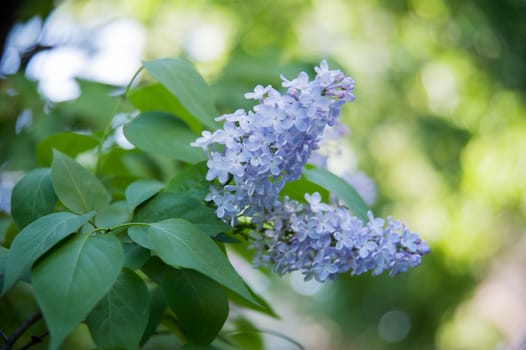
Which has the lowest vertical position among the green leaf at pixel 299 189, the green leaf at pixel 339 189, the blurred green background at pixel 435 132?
the green leaf at pixel 299 189

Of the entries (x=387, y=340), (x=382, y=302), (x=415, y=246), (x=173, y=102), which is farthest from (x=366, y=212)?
(x=387, y=340)

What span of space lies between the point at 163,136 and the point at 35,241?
19 centimetres

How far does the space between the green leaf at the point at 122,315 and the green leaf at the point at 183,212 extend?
6 cm

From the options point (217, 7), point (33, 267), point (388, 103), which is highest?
point (388, 103)

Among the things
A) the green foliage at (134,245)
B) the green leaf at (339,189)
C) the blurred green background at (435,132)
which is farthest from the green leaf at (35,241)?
the blurred green background at (435,132)

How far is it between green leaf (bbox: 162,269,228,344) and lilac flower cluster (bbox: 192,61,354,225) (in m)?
0.06

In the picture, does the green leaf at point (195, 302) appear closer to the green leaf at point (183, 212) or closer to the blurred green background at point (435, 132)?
the green leaf at point (183, 212)

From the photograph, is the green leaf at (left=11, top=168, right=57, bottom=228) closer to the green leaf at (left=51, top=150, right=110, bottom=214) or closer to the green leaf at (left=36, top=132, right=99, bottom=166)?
the green leaf at (left=51, top=150, right=110, bottom=214)

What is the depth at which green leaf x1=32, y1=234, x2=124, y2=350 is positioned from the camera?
35 cm

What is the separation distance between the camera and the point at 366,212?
1.80 feet

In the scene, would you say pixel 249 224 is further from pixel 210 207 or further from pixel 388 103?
pixel 388 103

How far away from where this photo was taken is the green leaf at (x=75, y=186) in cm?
48

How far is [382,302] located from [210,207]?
2872mm

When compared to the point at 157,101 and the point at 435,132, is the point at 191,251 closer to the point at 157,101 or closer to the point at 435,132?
the point at 157,101
